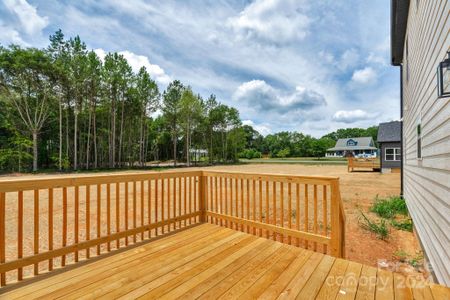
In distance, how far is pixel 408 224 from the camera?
475 cm

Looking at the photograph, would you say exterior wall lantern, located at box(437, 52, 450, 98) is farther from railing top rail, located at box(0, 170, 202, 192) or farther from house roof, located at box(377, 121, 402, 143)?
house roof, located at box(377, 121, 402, 143)

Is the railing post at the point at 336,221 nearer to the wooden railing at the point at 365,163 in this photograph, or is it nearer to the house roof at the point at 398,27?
the house roof at the point at 398,27

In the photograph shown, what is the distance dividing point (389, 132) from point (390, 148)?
1222 mm

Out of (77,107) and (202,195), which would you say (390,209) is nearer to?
(202,195)

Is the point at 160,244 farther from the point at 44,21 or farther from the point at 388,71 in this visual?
the point at 44,21

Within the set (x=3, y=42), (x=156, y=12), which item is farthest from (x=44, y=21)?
(x=3, y=42)

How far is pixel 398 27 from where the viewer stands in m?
5.75

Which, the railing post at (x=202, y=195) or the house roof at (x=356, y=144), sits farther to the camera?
the house roof at (x=356, y=144)

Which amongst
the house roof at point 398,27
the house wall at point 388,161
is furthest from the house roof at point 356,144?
the house roof at point 398,27

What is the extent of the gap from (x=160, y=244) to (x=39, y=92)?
20143mm

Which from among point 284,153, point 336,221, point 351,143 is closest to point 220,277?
point 336,221

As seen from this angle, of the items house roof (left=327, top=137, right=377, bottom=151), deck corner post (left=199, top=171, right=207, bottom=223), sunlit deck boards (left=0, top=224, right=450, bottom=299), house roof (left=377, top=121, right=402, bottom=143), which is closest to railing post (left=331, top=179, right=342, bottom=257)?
sunlit deck boards (left=0, top=224, right=450, bottom=299)

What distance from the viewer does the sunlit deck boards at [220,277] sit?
71.1 inches

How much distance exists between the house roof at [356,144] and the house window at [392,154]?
3188 centimetres
